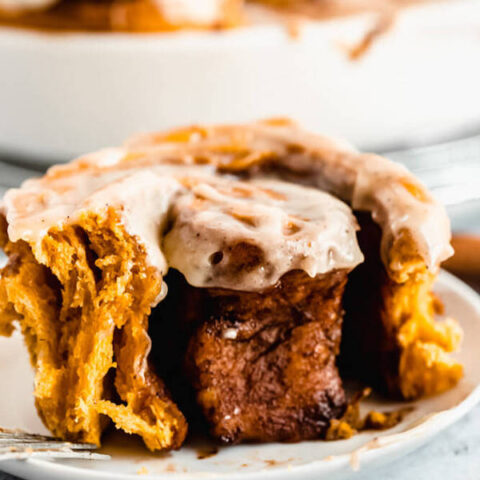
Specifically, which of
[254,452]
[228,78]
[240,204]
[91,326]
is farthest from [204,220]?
[228,78]

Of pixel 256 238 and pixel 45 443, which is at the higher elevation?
pixel 256 238

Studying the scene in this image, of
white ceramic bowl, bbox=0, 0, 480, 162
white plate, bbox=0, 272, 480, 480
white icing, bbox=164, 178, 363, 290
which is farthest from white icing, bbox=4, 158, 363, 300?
white ceramic bowl, bbox=0, 0, 480, 162

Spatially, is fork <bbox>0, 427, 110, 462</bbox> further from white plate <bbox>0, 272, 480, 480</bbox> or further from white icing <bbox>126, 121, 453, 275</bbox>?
white icing <bbox>126, 121, 453, 275</bbox>

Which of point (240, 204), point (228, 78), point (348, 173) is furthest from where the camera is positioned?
point (228, 78)

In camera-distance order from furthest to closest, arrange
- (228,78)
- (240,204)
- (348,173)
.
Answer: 1. (228,78)
2. (348,173)
3. (240,204)

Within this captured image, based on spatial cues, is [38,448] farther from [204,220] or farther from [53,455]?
[204,220]

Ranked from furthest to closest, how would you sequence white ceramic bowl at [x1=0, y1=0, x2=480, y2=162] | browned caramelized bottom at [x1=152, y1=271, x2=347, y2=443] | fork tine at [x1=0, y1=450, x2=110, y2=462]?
white ceramic bowl at [x1=0, y1=0, x2=480, y2=162] → browned caramelized bottom at [x1=152, y1=271, x2=347, y2=443] → fork tine at [x1=0, y1=450, x2=110, y2=462]

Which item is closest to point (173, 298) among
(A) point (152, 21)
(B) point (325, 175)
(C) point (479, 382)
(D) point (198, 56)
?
(B) point (325, 175)

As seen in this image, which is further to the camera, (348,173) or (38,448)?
(348,173)
